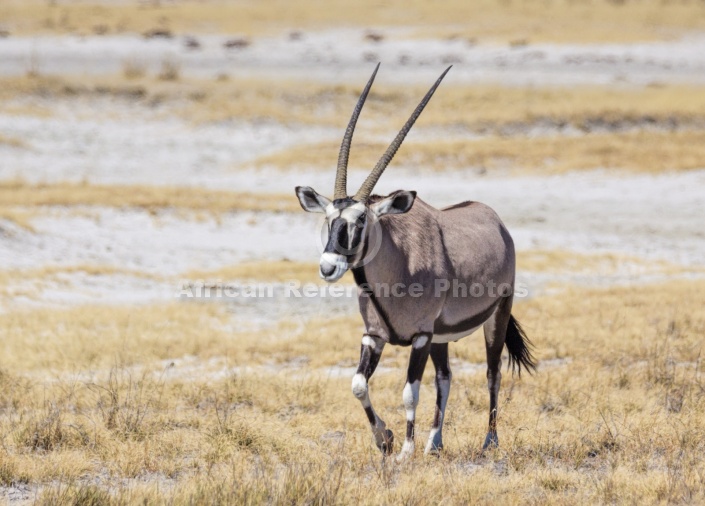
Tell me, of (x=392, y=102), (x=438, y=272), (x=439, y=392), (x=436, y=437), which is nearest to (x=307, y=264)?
(x=439, y=392)

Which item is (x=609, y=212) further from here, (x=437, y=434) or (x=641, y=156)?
(x=437, y=434)

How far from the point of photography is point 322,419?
311 inches

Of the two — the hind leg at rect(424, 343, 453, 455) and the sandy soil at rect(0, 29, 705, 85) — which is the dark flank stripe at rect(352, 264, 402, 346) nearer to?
the hind leg at rect(424, 343, 453, 455)

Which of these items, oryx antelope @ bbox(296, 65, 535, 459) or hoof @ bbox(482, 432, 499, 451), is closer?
oryx antelope @ bbox(296, 65, 535, 459)

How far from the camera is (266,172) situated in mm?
26031

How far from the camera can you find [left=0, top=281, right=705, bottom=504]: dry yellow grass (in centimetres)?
589

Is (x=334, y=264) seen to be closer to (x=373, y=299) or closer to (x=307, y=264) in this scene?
(x=373, y=299)

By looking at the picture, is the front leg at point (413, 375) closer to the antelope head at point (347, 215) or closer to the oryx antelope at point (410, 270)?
the oryx antelope at point (410, 270)

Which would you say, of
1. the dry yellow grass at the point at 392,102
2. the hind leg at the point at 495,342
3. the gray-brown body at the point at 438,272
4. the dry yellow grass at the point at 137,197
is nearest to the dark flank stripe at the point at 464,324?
the gray-brown body at the point at 438,272

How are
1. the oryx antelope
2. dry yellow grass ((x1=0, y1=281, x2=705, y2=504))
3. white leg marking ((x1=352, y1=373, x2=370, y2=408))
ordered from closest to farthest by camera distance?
dry yellow grass ((x1=0, y1=281, x2=705, y2=504))
the oryx antelope
white leg marking ((x1=352, y1=373, x2=370, y2=408))

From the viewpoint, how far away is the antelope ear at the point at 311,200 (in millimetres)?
6156

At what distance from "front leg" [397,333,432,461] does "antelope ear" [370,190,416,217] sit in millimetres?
901

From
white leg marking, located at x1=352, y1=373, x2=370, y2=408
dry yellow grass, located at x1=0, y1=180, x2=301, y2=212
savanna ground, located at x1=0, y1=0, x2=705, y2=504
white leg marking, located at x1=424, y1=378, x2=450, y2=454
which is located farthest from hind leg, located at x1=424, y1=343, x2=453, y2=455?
dry yellow grass, located at x1=0, y1=180, x2=301, y2=212

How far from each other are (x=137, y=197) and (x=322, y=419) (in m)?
14.5
